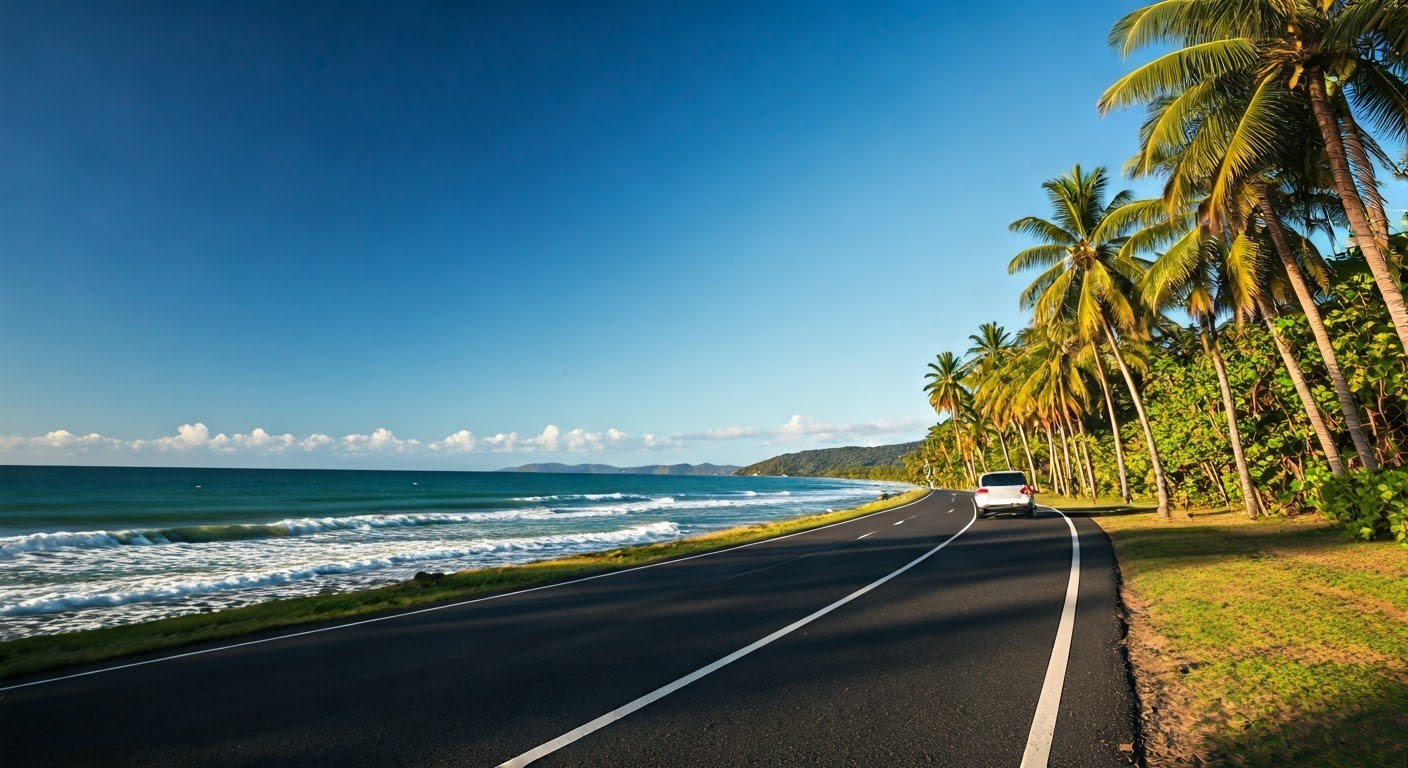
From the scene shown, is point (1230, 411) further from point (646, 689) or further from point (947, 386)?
point (947, 386)

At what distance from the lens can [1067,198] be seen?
24.4 meters

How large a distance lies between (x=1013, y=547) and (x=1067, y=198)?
53.5ft

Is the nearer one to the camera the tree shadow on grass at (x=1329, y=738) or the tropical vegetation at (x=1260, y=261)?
the tree shadow on grass at (x=1329, y=738)

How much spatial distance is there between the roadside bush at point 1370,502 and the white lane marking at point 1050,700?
6293mm

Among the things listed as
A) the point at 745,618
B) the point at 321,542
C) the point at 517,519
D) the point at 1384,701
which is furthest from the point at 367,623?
the point at 517,519

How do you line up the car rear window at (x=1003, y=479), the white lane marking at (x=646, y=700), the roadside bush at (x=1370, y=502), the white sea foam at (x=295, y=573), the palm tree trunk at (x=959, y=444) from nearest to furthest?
the white lane marking at (x=646, y=700)
the roadside bush at (x=1370, y=502)
the white sea foam at (x=295, y=573)
the car rear window at (x=1003, y=479)
the palm tree trunk at (x=959, y=444)

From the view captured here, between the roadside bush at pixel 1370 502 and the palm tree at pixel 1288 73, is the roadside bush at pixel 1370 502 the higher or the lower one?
the lower one

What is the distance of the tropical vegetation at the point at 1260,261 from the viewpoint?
10.4 metres

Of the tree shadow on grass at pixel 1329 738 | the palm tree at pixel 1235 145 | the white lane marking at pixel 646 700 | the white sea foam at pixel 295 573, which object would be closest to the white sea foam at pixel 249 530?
the white sea foam at pixel 295 573

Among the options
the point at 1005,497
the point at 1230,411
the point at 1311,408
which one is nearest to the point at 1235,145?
the point at 1311,408

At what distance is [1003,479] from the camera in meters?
22.7

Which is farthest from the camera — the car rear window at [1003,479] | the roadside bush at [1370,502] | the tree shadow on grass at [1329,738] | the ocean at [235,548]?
the car rear window at [1003,479]

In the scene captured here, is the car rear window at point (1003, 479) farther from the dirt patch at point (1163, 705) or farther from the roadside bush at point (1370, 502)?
the dirt patch at point (1163, 705)

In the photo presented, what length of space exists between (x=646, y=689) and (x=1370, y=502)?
13479 mm
